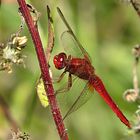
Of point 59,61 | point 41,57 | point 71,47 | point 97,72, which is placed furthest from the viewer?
point 97,72

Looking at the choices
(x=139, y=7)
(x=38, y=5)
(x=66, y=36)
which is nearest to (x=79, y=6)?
(x=38, y=5)

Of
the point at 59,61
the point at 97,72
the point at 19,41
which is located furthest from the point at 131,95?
the point at 97,72

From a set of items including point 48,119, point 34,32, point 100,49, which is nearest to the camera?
point 34,32

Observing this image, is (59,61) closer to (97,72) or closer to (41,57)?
(41,57)

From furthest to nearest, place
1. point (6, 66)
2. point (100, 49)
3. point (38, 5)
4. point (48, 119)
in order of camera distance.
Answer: point (100, 49)
point (48, 119)
point (38, 5)
point (6, 66)

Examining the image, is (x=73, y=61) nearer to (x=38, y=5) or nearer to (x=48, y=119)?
(x=38, y=5)

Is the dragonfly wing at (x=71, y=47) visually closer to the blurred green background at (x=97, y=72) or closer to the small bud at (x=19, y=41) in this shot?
the small bud at (x=19, y=41)

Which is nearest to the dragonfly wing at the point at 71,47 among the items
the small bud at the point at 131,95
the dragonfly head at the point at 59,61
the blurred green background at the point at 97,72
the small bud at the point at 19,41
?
the dragonfly head at the point at 59,61

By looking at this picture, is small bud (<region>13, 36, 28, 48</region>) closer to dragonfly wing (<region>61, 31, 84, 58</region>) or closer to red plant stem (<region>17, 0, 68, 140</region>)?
red plant stem (<region>17, 0, 68, 140</region>)
